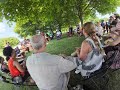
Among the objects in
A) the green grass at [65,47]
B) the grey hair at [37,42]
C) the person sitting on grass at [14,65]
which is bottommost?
the green grass at [65,47]

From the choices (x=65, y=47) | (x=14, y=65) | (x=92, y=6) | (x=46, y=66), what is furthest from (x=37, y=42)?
(x=92, y=6)

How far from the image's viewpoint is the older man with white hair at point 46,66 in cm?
552

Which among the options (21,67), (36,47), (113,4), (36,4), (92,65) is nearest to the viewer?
(36,47)

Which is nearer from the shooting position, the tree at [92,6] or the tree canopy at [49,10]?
the tree canopy at [49,10]

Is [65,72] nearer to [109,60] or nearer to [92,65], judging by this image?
[92,65]

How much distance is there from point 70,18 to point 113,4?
257 inches

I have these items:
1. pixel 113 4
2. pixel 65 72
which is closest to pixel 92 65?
pixel 65 72

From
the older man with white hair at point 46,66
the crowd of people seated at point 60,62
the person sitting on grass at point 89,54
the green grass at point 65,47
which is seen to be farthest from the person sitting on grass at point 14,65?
the green grass at point 65,47

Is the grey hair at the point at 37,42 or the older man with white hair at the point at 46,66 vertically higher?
the grey hair at the point at 37,42

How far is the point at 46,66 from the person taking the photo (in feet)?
18.2

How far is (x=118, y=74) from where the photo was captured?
775 cm

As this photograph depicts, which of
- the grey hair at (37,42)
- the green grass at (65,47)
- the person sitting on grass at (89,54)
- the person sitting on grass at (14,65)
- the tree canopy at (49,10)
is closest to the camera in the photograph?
the grey hair at (37,42)

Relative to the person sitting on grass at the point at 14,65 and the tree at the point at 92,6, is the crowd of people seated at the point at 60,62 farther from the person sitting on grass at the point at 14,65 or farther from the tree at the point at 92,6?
the tree at the point at 92,6

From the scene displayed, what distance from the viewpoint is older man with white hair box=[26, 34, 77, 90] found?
5520 mm
